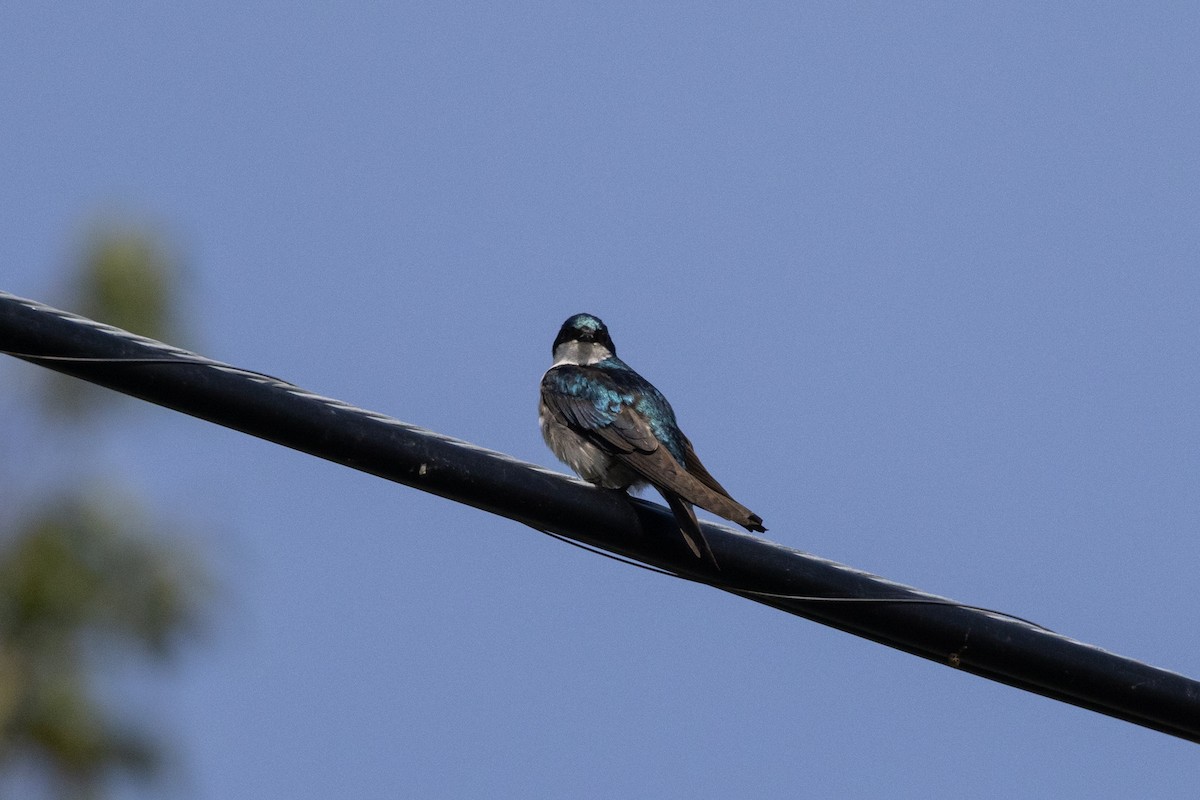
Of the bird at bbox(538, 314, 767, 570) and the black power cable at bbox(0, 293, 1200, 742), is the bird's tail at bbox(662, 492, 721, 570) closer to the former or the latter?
the black power cable at bbox(0, 293, 1200, 742)

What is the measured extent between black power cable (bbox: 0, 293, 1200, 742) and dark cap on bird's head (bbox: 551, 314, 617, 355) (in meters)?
5.36

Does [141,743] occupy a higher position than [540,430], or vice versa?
[540,430]

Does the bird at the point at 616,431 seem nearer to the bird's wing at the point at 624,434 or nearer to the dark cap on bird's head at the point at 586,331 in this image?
the bird's wing at the point at 624,434

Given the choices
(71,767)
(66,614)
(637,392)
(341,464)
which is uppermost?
(637,392)

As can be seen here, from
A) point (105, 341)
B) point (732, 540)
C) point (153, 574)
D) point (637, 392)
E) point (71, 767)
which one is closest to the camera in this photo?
point (105, 341)

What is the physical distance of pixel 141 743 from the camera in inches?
557

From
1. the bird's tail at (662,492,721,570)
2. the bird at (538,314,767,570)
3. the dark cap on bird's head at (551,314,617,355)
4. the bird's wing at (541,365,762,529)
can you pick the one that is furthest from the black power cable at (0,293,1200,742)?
the dark cap on bird's head at (551,314,617,355)

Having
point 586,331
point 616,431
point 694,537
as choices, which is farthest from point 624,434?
point 586,331

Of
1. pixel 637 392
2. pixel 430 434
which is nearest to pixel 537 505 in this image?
pixel 430 434

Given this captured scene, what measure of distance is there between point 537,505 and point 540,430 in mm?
3655

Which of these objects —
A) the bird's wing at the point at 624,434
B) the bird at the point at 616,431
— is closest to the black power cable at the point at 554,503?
the bird's wing at the point at 624,434

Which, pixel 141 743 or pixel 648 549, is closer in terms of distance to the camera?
pixel 648 549

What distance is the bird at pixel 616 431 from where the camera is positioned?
7863mm

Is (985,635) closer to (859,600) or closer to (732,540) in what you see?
(859,600)
